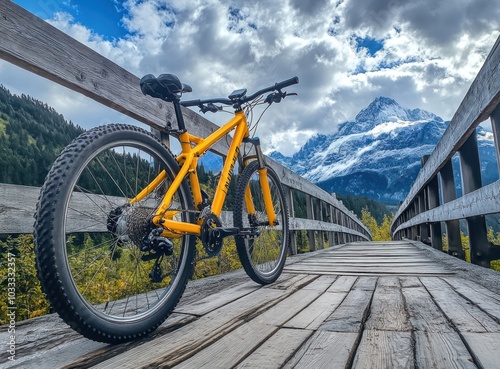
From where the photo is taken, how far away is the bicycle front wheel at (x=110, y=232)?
1068 millimetres

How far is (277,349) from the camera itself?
1.08m

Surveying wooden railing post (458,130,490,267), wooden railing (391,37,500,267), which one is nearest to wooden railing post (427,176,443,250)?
wooden railing (391,37,500,267)

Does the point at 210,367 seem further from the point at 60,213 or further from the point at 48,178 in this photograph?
the point at 48,178

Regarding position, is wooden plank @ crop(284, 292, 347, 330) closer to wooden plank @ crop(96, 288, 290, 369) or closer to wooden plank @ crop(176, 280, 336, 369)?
wooden plank @ crop(176, 280, 336, 369)

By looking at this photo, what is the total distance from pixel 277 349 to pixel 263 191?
1.87 metres

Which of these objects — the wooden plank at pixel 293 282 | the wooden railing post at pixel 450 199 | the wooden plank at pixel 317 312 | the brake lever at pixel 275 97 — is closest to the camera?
the wooden plank at pixel 317 312

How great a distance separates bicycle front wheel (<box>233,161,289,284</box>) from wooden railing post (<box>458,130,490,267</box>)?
1.45m

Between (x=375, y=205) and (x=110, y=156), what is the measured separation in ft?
256

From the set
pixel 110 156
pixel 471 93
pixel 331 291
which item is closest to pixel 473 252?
pixel 471 93

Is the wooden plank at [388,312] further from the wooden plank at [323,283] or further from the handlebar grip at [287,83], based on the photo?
the handlebar grip at [287,83]

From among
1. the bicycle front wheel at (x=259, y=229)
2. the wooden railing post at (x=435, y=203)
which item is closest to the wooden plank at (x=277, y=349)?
the bicycle front wheel at (x=259, y=229)

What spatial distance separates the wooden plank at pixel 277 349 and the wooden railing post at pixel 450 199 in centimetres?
307

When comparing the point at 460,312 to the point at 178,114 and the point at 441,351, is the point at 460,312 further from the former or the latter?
the point at 178,114

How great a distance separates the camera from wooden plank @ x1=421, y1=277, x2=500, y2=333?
1.23m
